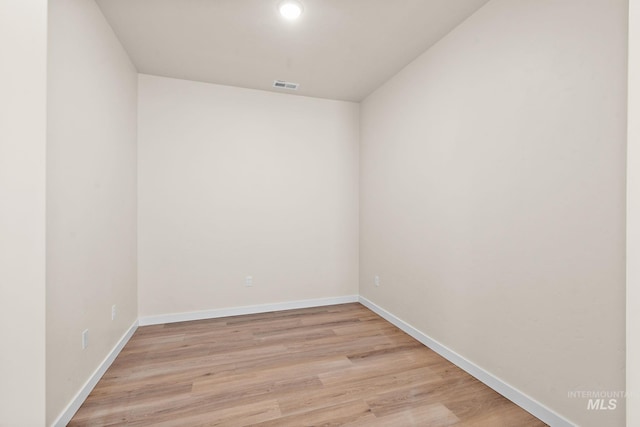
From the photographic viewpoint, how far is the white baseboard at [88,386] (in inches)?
62.8

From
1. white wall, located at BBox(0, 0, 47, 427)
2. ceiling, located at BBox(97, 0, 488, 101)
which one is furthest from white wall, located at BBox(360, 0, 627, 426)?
white wall, located at BBox(0, 0, 47, 427)

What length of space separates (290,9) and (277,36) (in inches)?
15.3

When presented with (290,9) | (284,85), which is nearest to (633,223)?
(290,9)

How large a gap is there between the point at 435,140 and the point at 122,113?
9.33 feet

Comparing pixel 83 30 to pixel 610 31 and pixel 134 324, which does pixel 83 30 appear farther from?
pixel 610 31

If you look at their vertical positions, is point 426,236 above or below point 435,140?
below

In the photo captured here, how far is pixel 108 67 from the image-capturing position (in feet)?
7.44

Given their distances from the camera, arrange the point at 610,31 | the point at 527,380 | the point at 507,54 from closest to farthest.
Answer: the point at 610,31 < the point at 527,380 < the point at 507,54

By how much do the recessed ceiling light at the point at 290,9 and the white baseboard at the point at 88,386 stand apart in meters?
2.89

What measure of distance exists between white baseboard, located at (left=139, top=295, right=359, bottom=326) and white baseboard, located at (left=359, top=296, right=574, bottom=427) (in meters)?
1.00

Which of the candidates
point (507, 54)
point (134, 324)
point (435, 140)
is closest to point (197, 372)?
point (134, 324)

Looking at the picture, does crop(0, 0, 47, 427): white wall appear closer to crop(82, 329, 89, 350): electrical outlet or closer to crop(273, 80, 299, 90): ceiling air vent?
crop(82, 329, 89, 350): electrical outlet

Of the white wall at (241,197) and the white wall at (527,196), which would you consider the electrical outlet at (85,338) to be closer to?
the white wall at (241,197)

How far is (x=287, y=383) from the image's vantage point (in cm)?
204
